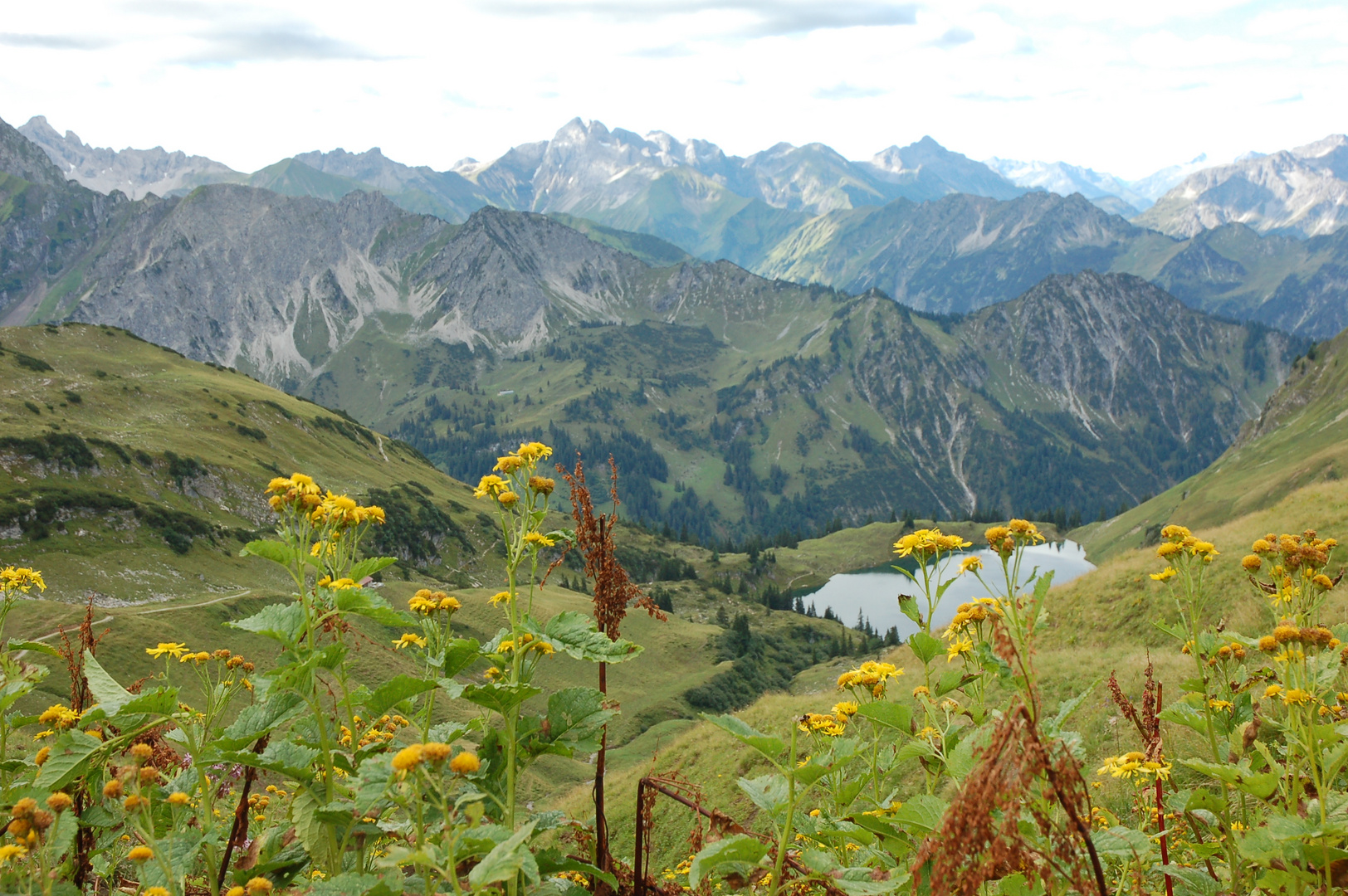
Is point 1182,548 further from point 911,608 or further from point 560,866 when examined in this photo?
point 560,866

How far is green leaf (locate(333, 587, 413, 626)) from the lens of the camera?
14.9 ft

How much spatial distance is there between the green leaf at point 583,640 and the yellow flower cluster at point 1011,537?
2.60 m

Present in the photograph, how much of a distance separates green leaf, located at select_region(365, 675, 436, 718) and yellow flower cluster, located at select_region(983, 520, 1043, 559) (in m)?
3.76

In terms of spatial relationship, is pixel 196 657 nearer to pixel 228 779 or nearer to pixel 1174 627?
pixel 228 779

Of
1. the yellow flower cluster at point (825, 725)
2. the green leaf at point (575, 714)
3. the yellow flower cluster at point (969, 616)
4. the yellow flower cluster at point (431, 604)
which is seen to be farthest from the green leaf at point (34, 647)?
the yellow flower cluster at point (969, 616)

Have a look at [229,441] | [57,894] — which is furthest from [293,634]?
[229,441]

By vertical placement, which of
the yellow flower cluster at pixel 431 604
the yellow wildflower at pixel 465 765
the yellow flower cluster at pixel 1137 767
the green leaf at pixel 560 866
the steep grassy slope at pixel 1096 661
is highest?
the yellow wildflower at pixel 465 765

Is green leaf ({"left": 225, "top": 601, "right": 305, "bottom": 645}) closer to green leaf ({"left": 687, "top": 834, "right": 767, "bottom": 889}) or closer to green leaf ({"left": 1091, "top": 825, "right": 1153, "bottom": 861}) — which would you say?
green leaf ({"left": 687, "top": 834, "right": 767, "bottom": 889})

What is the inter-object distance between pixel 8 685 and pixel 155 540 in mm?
145371

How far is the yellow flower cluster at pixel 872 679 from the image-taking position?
5758 millimetres

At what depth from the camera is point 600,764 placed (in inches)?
203

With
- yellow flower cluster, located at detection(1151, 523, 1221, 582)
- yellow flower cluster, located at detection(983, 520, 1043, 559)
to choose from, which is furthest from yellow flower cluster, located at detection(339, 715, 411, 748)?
yellow flower cluster, located at detection(1151, 523, 1221, 582)

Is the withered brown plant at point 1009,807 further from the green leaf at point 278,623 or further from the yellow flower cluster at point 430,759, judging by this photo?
the green leaf at point 278,623

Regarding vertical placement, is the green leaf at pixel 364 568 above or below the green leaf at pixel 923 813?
above
